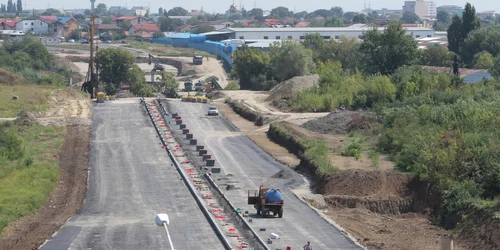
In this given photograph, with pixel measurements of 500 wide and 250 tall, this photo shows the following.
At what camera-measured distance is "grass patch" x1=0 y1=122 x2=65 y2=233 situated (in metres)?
33.5

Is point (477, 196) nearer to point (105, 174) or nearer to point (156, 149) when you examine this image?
point (105, 174)

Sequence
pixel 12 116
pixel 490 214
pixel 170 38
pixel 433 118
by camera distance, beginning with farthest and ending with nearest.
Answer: pixel 170 38 → pixel 12 116 → pixel 433 118 → pixel 490 214

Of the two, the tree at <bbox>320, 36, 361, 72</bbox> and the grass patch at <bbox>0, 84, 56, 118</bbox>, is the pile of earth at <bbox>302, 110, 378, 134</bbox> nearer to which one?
the grass patch at <bbox>0, 84, 56, 118</bbox>

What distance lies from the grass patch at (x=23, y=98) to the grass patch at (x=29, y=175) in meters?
12.0

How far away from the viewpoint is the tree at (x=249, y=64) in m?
92.3

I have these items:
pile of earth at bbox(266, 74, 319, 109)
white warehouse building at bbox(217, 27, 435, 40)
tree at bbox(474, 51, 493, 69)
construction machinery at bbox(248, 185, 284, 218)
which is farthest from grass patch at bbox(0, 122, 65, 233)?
white warehouse building at bbox(217, 27, 435, 40)

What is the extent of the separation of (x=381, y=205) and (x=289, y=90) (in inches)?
1666

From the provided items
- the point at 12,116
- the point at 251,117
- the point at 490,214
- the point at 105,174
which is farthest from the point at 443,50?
the point at 490,214

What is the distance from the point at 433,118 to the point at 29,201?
71.4 feet

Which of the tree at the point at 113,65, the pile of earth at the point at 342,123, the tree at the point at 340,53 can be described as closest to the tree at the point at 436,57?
the tree at the point at 340,53

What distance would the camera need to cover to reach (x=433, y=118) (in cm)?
4678

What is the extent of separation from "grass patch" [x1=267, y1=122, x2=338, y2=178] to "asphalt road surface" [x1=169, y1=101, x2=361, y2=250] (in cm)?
110

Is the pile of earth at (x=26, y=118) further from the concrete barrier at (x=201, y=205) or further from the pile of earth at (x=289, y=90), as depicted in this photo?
the pile of earth at (x=289, y=90)

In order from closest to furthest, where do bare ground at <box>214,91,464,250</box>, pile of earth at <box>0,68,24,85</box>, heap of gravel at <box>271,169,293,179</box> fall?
1. bare ground at <box>214,91,464,250</box>
2. heap of gravel at <box>271,169,293,179</box>
3. pile of earth at <box>0,68,24,85</box>
